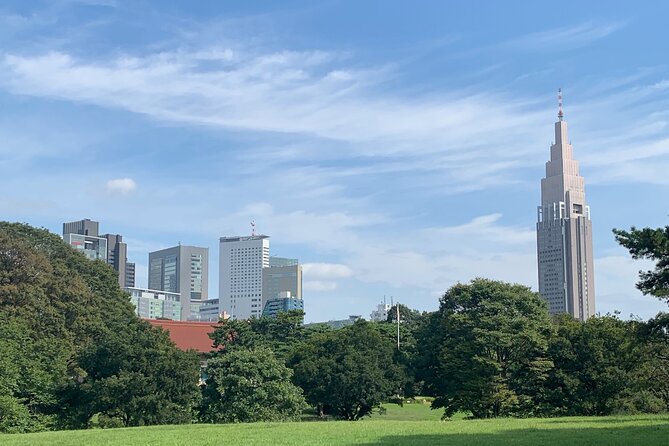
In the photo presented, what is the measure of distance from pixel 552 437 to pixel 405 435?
5.16 m

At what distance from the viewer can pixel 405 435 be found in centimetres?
2852

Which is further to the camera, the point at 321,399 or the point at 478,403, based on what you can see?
the point at 321,399

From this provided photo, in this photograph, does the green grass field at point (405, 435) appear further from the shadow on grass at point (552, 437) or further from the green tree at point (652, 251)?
the green tree at point (652, 251)

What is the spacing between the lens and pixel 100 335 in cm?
5219

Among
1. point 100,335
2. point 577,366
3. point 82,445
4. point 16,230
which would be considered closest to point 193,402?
point 100,335

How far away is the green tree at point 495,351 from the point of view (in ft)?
136

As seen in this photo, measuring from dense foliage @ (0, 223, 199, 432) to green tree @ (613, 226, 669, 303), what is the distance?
23.7 meters

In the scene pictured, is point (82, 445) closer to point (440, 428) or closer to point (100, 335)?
point (440, 428)

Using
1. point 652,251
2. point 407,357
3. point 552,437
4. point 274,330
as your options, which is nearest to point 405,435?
point 552,437

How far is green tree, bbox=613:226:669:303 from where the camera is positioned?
24.2 m

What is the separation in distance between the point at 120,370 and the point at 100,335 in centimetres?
1233

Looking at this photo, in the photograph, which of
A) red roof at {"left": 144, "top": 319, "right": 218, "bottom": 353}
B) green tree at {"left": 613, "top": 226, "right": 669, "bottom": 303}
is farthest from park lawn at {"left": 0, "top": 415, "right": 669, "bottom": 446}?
red roof at {"left": 144, "top": 319, "right": 218, "bottom": 353}

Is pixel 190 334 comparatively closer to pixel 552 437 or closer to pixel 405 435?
pixel 405 435

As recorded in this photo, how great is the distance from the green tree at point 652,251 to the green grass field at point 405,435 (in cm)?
440
